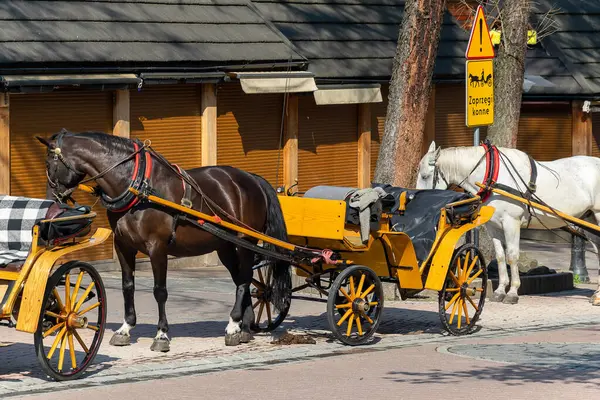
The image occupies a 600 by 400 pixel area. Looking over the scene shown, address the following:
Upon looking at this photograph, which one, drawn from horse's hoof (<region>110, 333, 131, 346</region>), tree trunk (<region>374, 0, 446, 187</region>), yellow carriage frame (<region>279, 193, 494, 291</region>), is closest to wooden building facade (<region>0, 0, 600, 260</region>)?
tree trunk (<region>374, 0, 446, 187</region>)

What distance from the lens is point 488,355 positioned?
13.7 metres

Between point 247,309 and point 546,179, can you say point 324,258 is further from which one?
point 546,179

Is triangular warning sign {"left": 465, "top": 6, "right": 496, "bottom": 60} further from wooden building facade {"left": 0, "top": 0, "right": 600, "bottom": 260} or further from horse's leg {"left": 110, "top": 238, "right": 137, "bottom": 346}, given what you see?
horse's leg {"left": 110, "top": 238, "right": 137, "bottom": 346}

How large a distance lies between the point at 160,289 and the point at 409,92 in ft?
19.0

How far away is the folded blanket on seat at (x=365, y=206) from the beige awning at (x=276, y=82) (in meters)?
6.47

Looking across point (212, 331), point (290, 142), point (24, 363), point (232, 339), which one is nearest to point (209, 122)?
point (290, 142)

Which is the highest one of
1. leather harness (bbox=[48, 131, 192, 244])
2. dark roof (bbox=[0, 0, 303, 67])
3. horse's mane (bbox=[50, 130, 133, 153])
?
dark roof (bbox=[0, 0, 303, 67])

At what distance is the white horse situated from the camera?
55.6 feet

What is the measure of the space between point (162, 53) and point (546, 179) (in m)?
5.79

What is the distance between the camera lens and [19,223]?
40.8 feet

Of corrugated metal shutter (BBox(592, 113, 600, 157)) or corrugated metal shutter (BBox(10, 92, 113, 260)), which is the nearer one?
corrugated metal shutter (BBox(10, 92, 113, 260))

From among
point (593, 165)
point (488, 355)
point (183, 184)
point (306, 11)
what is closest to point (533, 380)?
point (488, 355)

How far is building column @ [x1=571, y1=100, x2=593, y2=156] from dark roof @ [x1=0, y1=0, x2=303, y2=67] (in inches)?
301

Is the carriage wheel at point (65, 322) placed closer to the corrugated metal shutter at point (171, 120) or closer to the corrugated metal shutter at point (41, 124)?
the corrugated metal shutter at point (41, 124)
